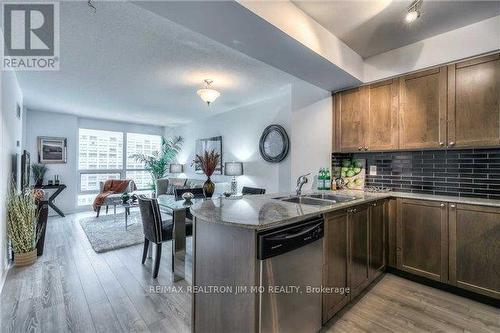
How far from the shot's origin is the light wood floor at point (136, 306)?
1843mm

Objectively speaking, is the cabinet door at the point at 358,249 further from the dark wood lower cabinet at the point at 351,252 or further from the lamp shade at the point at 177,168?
the lamp shade at the point at 177,168

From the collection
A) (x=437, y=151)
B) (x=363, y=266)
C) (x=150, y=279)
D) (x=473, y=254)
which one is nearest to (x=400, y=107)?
(x=437, y=151)

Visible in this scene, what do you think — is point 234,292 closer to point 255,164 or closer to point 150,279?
point 150,279

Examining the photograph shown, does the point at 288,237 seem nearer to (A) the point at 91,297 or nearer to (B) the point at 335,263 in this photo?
(B) the point at 335,263

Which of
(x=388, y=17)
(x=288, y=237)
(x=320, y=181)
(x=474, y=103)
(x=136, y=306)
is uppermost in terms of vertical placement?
(x=388, y=17)

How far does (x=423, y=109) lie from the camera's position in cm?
253

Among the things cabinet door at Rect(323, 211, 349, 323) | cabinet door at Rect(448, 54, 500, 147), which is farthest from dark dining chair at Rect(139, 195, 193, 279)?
cabinet door at Rect(448, 54, 500, 147)

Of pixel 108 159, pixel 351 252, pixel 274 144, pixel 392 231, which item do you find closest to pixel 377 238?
pixel 392 231

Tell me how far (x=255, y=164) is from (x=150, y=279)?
2.82 m

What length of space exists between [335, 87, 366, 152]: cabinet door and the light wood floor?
1.60 meters

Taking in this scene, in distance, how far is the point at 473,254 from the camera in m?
2.12

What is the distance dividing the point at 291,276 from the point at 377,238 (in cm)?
146

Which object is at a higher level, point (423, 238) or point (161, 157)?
point (161, 157)

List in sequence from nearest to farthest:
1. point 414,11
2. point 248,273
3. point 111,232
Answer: point 248,273 < point 414,11 < point 111,232
